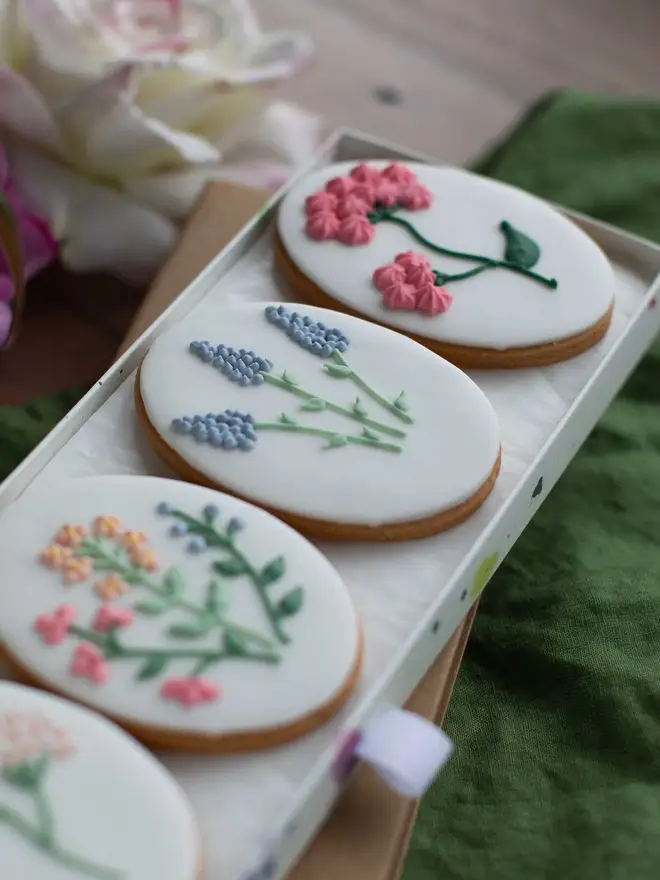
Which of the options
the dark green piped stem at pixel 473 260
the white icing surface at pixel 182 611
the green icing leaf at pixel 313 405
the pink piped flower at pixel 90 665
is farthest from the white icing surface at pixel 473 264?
the pink piped flower at pixel 90 665

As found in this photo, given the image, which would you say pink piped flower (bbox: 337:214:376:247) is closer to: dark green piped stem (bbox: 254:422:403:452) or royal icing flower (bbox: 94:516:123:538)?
dark green piped stem (bbox: 254:422:403:452)

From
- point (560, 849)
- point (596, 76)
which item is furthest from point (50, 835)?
point (596, 76)

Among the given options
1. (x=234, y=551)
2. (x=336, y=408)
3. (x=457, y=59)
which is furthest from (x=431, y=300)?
(x=457, y=59)

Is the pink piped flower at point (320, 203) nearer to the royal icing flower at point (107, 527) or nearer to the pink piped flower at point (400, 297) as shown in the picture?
the pink piped flower at point (400, 297)

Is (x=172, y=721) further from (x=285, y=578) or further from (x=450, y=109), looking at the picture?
(x=450, y=109)

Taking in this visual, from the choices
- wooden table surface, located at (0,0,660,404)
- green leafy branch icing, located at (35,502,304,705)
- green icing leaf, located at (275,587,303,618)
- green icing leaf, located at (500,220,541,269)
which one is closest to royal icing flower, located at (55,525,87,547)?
green leafy branch icing, located at (35,502,304,705)
